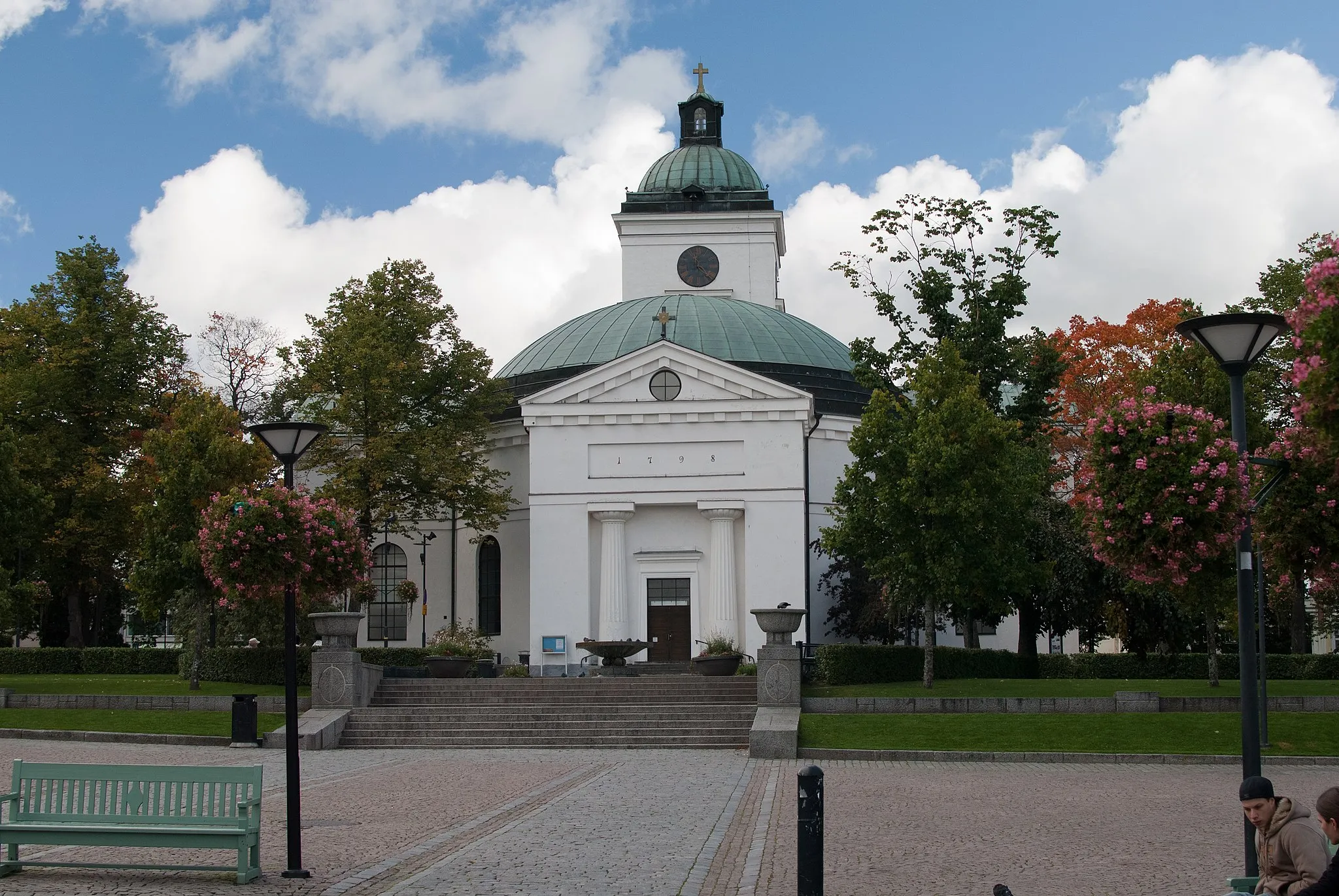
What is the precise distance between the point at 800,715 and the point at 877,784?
23.8ft

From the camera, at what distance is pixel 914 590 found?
33.6 m

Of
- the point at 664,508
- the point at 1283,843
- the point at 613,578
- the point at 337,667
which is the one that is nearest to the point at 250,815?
the point at 1283,843

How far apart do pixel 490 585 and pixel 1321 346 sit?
1512 inches

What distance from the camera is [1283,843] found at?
8.60 m

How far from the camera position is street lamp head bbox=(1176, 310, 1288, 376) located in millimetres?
11203

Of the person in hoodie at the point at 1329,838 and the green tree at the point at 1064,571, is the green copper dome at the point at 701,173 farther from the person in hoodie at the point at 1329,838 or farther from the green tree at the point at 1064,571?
the person in hoodie at the point at 1329,838

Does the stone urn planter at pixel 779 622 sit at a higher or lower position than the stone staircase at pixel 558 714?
higher

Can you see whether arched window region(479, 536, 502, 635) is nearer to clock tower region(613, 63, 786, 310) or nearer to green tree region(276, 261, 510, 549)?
green tree region(276, 261, 510, 549)

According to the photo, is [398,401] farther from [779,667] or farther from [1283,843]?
[1283,843]

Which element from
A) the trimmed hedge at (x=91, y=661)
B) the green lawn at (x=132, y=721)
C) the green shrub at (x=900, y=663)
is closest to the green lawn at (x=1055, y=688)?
the green shrub at (x=900, y=663)

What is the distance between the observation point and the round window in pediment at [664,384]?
4144 centimetres

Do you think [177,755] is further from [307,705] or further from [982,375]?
[982,375]

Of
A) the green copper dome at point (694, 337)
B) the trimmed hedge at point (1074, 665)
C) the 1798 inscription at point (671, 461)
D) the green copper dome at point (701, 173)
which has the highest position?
the green copper dome at point (701, 173)

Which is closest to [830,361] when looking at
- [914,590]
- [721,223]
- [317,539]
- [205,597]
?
[721,223]
